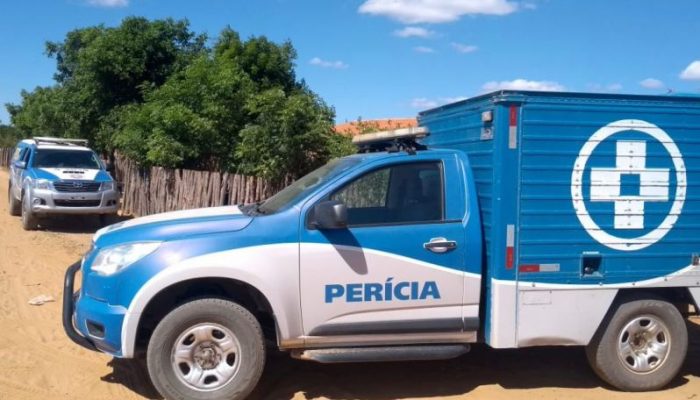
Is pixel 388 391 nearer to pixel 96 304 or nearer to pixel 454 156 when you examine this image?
pixel 454 156

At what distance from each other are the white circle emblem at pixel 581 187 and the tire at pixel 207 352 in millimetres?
2783

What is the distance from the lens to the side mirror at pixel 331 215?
529 centimetres

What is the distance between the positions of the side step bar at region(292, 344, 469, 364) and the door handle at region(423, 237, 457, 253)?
2.53 ft

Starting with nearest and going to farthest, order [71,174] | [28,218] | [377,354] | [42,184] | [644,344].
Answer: [377,354] → [644,344] → [42,184] → [28,218] → [71,174]

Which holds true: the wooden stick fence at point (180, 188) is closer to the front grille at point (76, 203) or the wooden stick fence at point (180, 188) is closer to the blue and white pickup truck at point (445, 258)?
the front grille at point (76, 203)

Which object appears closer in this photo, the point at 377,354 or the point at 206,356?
the point at 206,356

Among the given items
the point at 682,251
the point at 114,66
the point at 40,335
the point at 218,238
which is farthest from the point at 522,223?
the point at 114,66

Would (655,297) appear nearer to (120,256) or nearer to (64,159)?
(120,256)

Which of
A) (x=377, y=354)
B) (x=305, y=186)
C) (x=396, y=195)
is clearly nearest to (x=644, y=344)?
(x=377, y=354)

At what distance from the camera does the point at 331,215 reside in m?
5.32

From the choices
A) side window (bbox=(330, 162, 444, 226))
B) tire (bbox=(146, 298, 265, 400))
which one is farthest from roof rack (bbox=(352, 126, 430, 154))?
tire (bbox=(146, 298, 265, 400))

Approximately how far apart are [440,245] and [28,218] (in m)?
12.0

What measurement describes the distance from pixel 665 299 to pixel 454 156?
7.38 ft

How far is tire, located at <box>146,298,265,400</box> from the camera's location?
5.30 m
